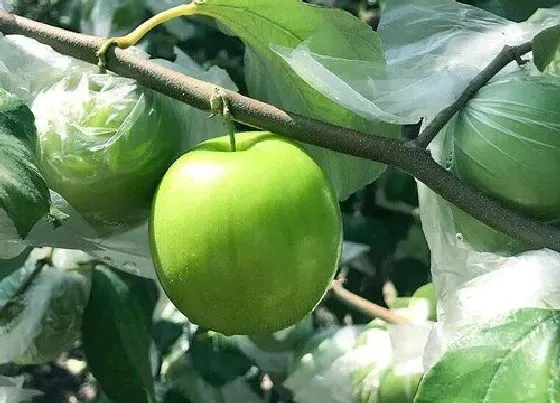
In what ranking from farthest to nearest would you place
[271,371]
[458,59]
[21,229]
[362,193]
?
[362,193] < [271,371] < [458,59] < [21,229]

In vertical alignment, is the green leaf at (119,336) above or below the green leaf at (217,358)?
above

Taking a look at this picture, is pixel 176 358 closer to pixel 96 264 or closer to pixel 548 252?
pixel 96 264

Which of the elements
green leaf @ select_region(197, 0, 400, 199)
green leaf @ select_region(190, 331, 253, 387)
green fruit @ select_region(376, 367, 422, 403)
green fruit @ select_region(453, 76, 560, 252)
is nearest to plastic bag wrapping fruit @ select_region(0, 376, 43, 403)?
green leaf @ select_region(190, 331, 253, 387)

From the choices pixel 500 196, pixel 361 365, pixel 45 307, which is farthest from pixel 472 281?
pixel 45 307

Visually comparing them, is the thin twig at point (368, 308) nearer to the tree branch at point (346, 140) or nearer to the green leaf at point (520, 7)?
the green leaf at point (520, 7)

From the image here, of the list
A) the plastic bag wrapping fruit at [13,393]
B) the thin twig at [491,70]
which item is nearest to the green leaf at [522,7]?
the thin twig at [491,70]

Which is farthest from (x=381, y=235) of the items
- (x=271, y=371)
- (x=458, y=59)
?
(x=458, y=59)

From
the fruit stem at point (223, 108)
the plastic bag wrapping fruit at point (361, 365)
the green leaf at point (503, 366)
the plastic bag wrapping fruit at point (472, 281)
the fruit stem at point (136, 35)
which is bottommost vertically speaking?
the plastic bag wrapping fruit at point (361, 365)
